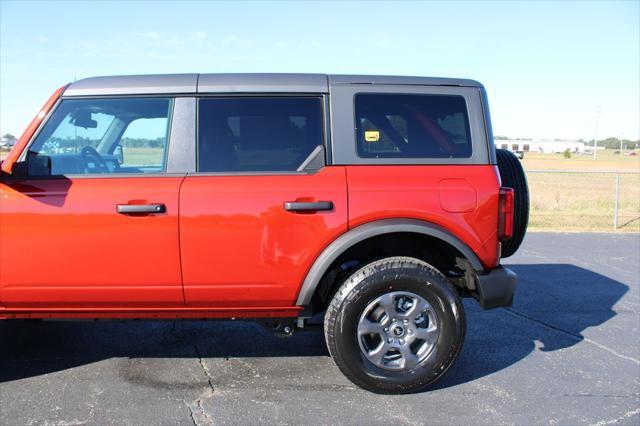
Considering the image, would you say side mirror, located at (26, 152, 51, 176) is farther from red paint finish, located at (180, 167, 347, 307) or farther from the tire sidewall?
the tire sidewall

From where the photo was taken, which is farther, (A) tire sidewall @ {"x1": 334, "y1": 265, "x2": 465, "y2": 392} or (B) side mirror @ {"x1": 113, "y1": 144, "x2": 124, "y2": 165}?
(B) side mirror @ {"x1": 113, "y1": 144, "x2": 124, "y2": 165}

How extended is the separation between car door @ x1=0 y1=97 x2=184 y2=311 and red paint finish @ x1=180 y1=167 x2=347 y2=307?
12 cm

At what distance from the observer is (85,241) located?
3.20 metres

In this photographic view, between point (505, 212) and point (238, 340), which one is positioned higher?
point (505, 212)

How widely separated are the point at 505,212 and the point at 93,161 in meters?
2.77

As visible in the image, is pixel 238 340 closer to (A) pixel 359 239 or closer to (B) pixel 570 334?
(A) pixel 359 239

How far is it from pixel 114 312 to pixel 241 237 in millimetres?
989

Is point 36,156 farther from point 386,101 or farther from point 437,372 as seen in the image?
point 437,372

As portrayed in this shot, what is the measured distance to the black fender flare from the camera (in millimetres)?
3291

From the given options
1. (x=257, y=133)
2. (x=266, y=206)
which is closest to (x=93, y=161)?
(x=257, y=133)

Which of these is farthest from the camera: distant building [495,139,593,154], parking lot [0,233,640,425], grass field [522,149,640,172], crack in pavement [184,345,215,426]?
distant building [495,139,593,154]

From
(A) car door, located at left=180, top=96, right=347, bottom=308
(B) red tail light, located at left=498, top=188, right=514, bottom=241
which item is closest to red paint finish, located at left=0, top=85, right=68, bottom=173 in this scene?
(A) car door, located at left=180, top=96, right=347, bottom=308

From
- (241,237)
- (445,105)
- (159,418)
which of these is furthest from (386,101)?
(159,418)

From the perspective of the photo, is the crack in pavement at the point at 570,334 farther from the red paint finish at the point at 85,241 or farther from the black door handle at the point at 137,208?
the black door handle at the point at 137,208
